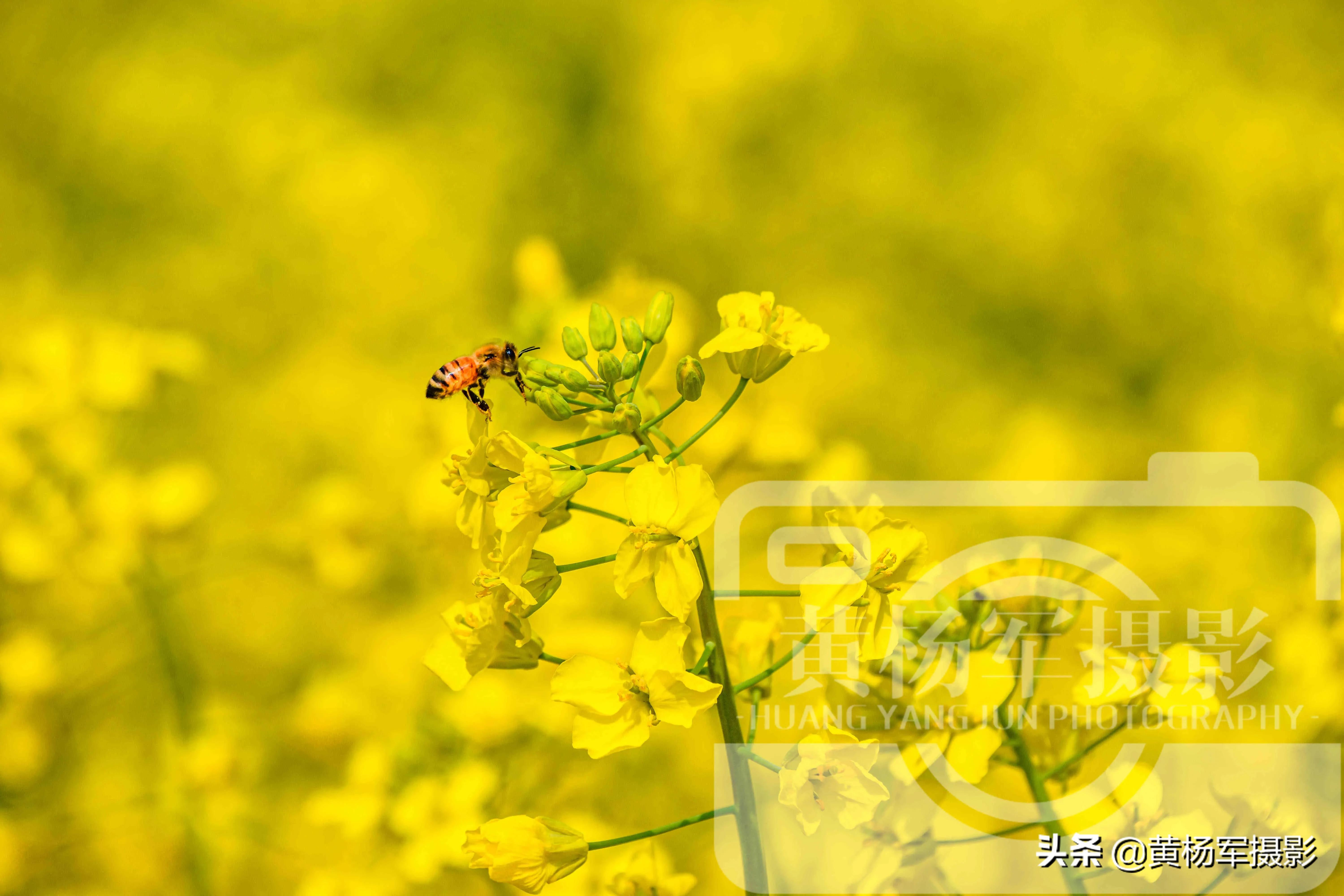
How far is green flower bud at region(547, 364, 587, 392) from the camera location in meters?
0.84

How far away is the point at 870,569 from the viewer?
0.80 m

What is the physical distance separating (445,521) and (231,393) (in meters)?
1.56

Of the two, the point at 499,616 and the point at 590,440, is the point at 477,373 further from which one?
the point at 499,616

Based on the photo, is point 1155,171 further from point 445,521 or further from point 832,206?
point 445,521

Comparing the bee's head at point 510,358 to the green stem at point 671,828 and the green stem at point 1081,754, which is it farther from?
the green stem at point 1081,754

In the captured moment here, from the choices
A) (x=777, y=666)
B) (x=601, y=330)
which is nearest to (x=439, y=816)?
(x=777, y=666)

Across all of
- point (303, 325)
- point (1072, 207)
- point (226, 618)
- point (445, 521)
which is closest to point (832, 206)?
point (1072, 207)

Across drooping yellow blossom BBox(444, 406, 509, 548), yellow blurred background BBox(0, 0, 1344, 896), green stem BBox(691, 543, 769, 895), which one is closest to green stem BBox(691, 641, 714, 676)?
green stem BBox(691, 543, 769, 895)

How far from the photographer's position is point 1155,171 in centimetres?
288

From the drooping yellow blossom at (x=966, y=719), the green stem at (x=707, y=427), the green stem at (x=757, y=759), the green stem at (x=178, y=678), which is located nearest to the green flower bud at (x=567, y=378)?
the green stem at (x=707, y=427)

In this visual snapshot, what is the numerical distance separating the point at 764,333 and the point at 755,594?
25 cm

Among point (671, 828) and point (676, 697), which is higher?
point (676, 697)

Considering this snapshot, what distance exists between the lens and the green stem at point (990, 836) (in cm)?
95

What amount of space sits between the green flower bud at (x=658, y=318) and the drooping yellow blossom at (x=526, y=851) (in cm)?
47
